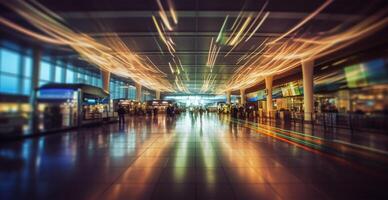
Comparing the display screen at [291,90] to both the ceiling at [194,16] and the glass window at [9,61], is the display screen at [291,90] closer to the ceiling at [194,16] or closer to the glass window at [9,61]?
the ceiling at [194,16]

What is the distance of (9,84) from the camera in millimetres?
13016

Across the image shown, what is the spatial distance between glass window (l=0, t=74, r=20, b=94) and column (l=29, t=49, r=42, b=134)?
4.70 ft

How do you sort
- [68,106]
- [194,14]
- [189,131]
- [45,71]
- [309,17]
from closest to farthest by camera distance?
1. [194,14]
2. [309,17]
3. [45,71]
4. [189,131]
5. [68,106]

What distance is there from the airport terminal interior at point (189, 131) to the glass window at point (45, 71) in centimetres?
13

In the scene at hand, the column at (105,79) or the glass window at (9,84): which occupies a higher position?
the column at (105,79)

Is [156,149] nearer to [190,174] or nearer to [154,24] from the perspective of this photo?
[190,174]

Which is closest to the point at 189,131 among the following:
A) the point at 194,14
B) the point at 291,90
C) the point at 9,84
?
the point at 194,14

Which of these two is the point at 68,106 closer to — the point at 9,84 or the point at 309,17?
the point at 9,84

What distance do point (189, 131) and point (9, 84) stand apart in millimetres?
10413

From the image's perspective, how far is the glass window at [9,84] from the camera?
40.8 feet

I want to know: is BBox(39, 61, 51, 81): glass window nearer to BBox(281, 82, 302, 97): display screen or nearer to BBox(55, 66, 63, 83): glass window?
BBox(55, 66, 63, 83): glass window

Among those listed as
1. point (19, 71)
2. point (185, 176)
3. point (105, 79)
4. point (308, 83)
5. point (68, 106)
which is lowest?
point (185, 176)

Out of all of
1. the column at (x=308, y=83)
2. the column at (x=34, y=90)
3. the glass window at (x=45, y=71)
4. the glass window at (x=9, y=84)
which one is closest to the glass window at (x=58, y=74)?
the glass window at (x=45, y=71)

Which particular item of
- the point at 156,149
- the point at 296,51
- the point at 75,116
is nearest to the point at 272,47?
the point at 296,51
